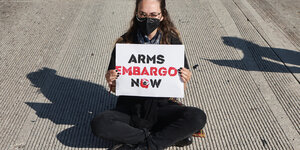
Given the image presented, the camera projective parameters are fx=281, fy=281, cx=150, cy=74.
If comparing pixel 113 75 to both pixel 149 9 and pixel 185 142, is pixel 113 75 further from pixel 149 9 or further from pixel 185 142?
pixel 185 142

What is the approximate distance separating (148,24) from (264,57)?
1.64m

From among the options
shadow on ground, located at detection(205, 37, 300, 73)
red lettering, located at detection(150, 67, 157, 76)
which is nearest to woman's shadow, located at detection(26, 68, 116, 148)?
red lettering, located at detection(150, 67, 157, 76)

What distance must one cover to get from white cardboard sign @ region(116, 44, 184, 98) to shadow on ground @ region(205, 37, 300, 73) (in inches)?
44.4

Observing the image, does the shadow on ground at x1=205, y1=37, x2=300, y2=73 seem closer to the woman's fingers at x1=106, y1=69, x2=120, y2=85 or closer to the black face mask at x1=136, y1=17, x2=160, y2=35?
the black face mask at x1=136, y1=17, x2=160, y2=35

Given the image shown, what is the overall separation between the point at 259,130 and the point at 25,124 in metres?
1.74

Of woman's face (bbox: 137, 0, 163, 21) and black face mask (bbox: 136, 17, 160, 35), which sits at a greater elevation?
woman's face (bbox: 137, 0, 163, 21)

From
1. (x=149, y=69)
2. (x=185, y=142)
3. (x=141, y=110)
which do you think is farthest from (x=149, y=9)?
(x=185, y=142)

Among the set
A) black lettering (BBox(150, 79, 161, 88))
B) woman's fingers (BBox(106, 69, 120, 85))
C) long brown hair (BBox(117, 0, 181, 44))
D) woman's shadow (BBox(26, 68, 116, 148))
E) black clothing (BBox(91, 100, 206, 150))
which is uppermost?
long brown hair (BBox(117, 0, 181, 44))

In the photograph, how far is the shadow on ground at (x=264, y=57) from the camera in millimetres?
2801

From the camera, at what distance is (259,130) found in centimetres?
207

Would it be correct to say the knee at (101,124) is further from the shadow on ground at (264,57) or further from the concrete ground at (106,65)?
the shadow on ground at (264,57)

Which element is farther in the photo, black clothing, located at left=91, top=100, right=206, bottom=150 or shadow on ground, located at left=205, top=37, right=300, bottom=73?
shadow on ground, located at left=205, top=37, right=300, bottom=73

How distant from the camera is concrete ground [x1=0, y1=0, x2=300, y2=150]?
205 cm

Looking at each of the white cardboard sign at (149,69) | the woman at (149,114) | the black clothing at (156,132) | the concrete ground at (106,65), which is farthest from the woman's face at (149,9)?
the concrete ground at (106,65)
